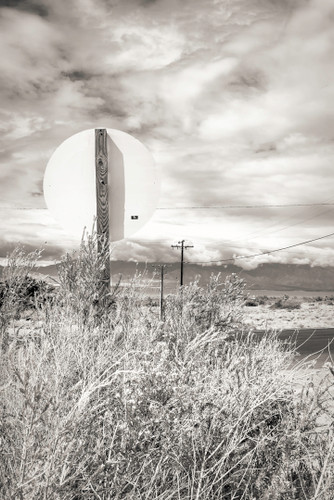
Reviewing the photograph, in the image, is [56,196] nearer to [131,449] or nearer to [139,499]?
[131,449]

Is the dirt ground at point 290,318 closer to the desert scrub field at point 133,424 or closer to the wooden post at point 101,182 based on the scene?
the desert scrub field at point 133,424

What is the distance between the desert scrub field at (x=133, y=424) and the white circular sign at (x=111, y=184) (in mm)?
569

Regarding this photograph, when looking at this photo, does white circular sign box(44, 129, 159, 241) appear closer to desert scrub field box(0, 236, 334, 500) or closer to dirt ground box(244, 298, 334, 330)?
desert scrub field box(0, 236, 334, 500)

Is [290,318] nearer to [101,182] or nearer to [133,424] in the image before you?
[101,182]

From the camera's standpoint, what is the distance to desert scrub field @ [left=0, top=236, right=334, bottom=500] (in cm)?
188

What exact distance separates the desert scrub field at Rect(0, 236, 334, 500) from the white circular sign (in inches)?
22.4

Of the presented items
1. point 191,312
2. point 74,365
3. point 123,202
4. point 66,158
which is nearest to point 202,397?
point 74,365

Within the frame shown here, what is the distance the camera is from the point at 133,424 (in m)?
2.54

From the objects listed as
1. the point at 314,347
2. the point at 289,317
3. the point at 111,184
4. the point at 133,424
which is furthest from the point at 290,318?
the point at 133,424

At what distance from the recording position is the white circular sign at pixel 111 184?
4.12m

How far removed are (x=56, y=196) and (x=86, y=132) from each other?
688 mm

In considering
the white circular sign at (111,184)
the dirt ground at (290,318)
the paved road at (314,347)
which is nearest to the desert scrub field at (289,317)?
the dirt ground at (290,318)

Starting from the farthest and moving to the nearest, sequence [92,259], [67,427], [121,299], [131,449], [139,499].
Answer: [121,299]
[92,259]
[131,449]
[139,499]
[67,427]

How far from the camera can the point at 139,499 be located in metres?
2.20
